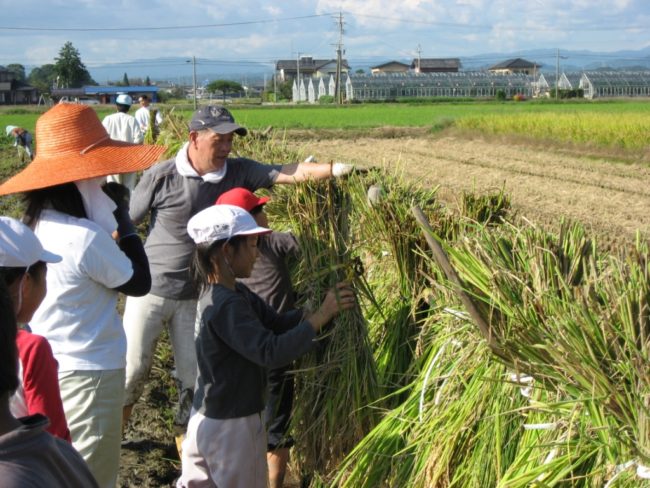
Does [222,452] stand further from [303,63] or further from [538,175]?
[303,63]

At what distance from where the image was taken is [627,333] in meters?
2.11

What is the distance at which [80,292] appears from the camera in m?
2.84

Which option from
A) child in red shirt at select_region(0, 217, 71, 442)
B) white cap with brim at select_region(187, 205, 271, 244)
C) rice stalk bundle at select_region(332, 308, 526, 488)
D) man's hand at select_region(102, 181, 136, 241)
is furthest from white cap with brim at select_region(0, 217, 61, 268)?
rice stalk bundle at select_region(332, 308, 526, 488)

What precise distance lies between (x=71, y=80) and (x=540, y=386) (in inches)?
3673

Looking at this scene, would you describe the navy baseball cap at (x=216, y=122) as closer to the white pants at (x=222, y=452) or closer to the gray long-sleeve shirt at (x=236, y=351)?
the gray long-sleeve shirt at (x=236, y=351)

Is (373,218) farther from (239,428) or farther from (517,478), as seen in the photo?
(517,478)

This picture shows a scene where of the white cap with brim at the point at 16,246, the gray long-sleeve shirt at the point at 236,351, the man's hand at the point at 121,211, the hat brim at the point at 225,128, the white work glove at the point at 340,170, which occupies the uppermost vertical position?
the hat brim at the point at 225,128

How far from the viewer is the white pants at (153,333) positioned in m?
3.99

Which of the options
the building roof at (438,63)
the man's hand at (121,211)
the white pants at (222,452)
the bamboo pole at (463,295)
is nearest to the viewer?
the bamboo pole at (463,295)

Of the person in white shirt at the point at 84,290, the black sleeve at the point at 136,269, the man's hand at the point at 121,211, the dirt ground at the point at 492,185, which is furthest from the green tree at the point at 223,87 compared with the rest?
the person in white shirt at the point at 84,290

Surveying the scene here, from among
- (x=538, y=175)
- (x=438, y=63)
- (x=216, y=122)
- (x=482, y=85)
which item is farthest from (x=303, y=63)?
(x=216, y=122)

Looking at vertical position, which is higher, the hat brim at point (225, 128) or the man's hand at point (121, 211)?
the hat brim at point (225, 128)

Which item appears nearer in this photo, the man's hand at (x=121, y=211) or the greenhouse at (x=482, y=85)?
the man's hand at (x=121, y=211)

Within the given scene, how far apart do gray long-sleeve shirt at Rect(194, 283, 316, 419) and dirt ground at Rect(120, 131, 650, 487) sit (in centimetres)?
94
